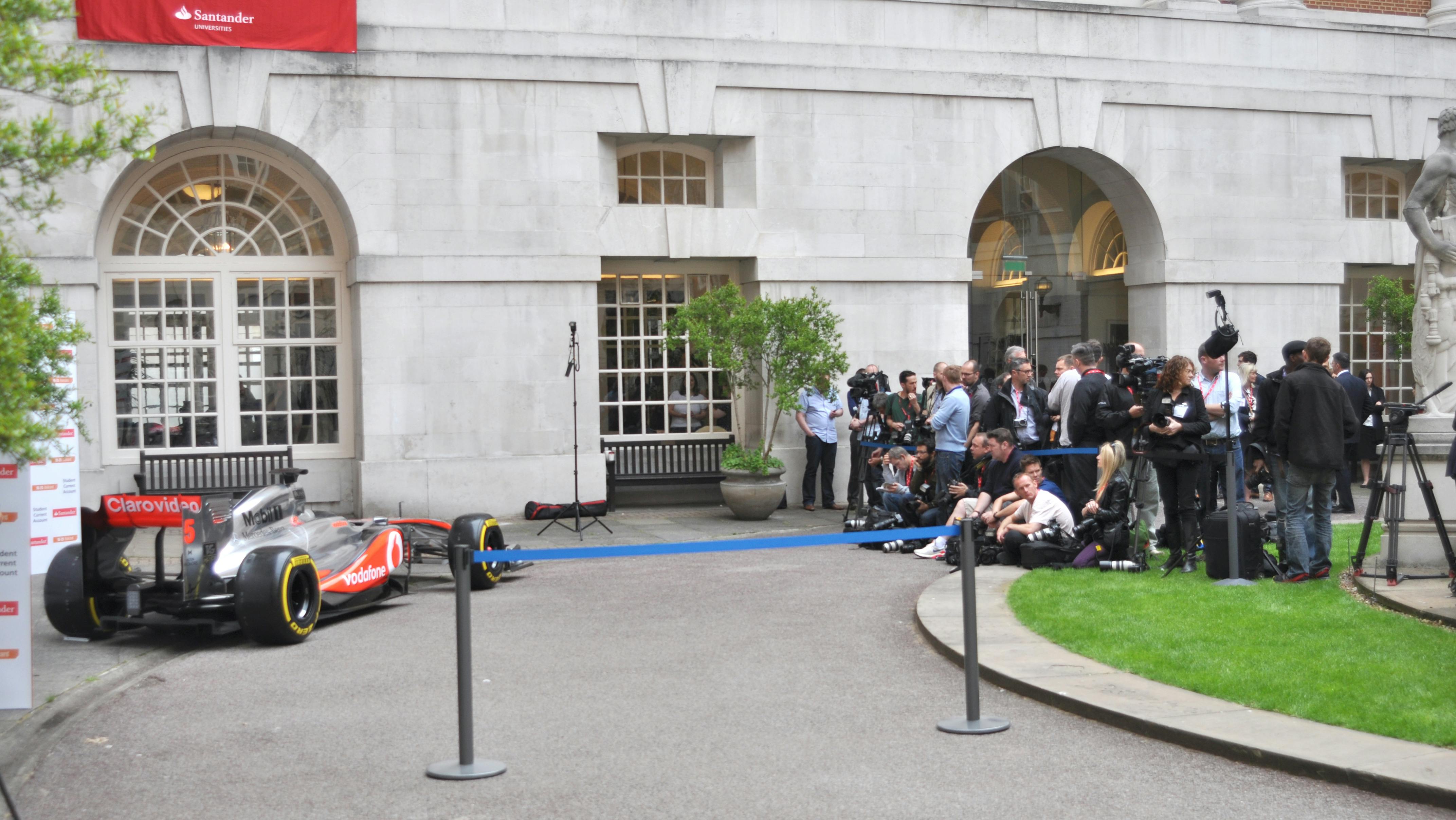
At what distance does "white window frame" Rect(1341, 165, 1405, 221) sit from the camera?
2205cm

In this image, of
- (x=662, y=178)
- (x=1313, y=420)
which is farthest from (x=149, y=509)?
(x=662, y=178)

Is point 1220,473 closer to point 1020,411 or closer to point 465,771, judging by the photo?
point 1020,411

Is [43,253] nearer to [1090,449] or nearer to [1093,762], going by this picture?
[1090,449]

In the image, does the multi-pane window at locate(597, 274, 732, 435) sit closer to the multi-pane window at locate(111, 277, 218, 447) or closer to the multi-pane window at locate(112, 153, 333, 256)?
the multi-pane window at locate(112, 153, 333, 256)

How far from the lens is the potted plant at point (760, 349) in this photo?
1734cm

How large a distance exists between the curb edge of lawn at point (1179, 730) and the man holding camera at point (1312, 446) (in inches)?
99.3

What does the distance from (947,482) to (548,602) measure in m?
5.14

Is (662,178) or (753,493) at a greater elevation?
(662,178)

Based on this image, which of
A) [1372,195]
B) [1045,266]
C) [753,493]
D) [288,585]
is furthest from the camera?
[1045,266]

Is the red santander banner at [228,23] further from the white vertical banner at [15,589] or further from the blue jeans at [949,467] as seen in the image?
the white vertical banner at [15,589]

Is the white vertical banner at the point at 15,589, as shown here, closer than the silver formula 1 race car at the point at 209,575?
Yes

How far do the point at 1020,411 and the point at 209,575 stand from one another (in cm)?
816

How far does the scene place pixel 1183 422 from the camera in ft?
37.2

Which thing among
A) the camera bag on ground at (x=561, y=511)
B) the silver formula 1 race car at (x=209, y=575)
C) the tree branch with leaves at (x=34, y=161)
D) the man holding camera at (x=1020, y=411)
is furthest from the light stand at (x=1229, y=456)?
the tree branch with leaves at (x=34, y=161)
